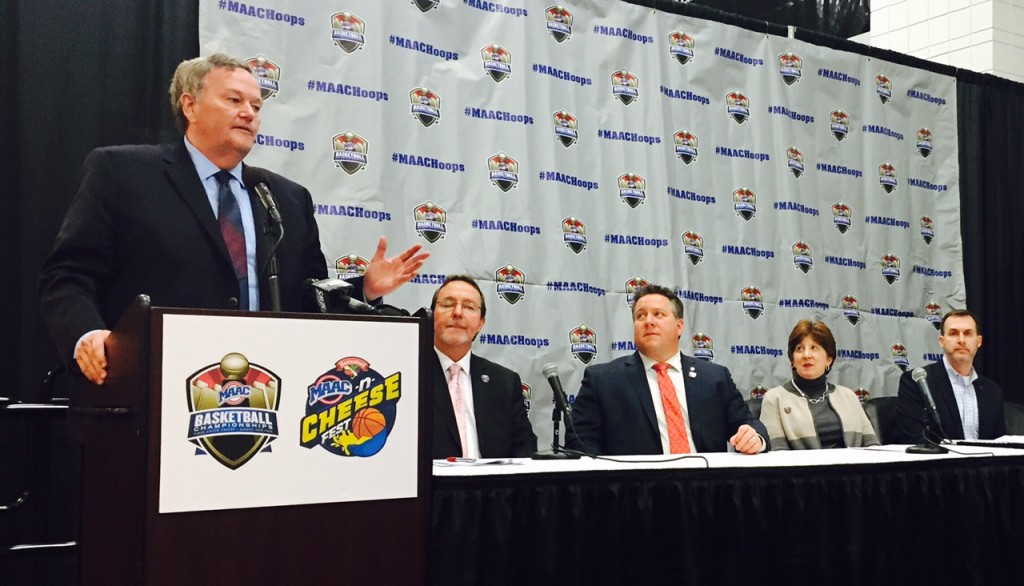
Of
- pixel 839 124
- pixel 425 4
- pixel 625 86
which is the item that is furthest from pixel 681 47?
pixel 425 4

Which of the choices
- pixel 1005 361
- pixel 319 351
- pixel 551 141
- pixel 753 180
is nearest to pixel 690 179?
pixel 753 180

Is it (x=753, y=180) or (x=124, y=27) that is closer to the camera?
(x=124, y=27)

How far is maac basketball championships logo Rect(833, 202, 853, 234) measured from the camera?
490 centimetres

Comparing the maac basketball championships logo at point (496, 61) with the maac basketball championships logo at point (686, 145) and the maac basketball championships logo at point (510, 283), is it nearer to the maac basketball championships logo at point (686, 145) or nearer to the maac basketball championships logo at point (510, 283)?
the maac basketball championships logo at point (510, 283)

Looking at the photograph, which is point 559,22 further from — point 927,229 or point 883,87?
point 927,229

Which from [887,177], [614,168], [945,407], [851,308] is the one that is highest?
[887,177]

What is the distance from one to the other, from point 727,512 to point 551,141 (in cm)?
223

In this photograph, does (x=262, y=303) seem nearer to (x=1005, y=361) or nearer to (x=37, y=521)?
(x=37, y=521)

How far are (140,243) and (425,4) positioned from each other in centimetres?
225

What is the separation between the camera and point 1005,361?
5.30 m

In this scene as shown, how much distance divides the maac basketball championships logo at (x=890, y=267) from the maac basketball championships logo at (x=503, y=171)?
2283 mm

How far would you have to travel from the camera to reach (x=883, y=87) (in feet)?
16.9

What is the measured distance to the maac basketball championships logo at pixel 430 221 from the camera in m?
3.68

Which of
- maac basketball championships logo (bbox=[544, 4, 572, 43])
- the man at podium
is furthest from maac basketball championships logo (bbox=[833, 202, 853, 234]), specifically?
the man at podium
